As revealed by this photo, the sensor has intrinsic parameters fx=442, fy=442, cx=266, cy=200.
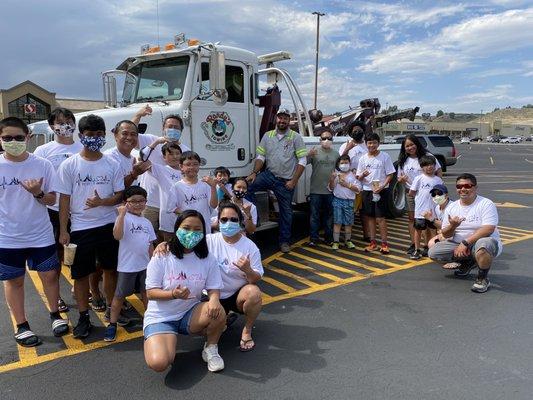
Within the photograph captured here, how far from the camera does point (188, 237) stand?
129 inches

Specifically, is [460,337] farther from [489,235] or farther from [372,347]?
[489,235]

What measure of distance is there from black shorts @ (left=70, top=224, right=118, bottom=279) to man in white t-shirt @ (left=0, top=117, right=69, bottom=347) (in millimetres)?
242

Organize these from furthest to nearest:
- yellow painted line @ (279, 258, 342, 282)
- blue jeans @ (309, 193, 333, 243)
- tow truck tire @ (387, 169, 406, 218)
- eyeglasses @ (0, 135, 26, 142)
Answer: tow truck tire @ (387, 169, 406, 218), blue jeans @ (309, 193, 333, 243), yellow painted line @ (279, 258, 342, 282), eyeglasses @ (0, 135, 26, 142)

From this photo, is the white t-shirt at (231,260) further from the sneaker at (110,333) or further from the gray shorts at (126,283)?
the sneaker at (110,333)

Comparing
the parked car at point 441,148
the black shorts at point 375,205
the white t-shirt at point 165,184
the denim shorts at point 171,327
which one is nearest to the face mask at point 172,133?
the white t-shirt at point 165,184

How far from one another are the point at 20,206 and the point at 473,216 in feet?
15.2

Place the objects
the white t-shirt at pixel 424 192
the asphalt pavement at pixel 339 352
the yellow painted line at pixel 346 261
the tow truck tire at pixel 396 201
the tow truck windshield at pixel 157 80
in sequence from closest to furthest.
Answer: the asphalt pavement at pixel 339 352 < the yellow painted line at pixel 346 261 < the white t-shirt at pixel 424 192 < the tow truck windshield at pixel 157 80 < the tow truck tire at pixel 396 201

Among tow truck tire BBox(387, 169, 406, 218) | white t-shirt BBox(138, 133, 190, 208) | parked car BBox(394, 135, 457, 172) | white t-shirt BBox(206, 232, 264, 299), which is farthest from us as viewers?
parked car BBox(394, 135, 457, 172)

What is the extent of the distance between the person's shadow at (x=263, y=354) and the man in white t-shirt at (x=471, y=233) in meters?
2.01

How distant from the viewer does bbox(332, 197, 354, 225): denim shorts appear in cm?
671

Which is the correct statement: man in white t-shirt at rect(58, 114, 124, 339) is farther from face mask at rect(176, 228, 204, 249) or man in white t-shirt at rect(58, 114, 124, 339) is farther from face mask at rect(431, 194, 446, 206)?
face mask at rect(431, 194, 446, 206)

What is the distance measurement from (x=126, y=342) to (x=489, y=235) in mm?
3972

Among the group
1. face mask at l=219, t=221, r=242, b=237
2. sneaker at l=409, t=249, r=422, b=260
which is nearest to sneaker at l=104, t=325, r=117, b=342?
face mask at l=219, t=221, r=242, b=237

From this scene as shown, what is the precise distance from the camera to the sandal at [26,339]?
146 inches
